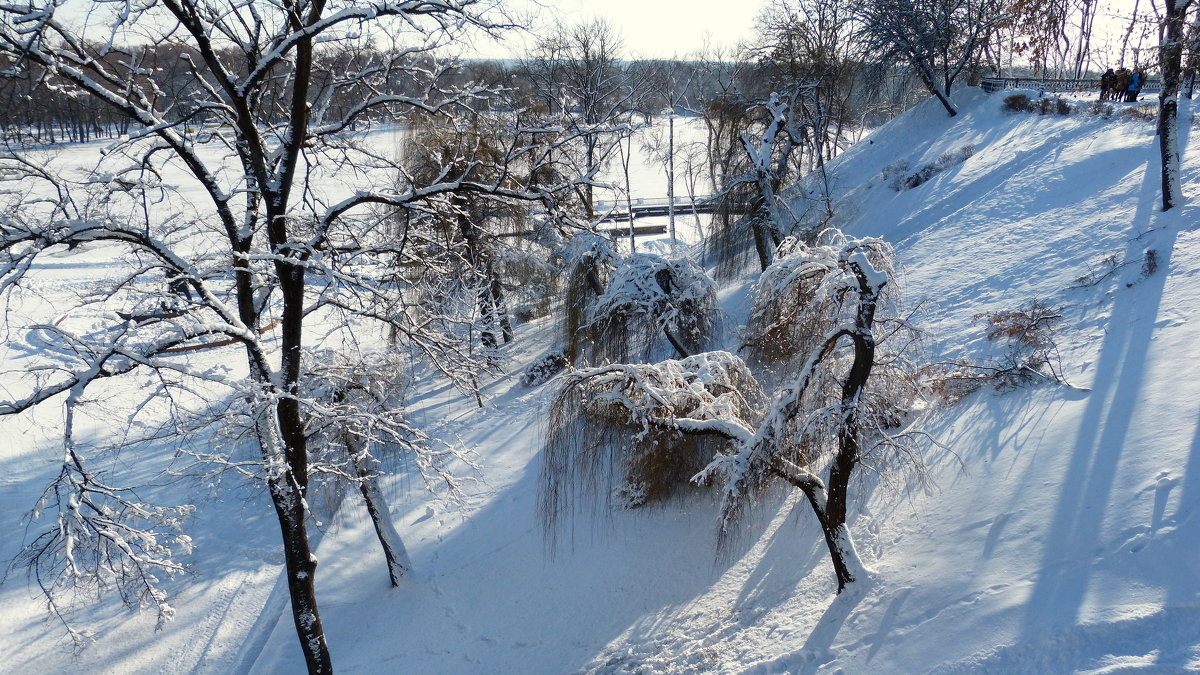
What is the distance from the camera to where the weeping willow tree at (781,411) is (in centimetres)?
708

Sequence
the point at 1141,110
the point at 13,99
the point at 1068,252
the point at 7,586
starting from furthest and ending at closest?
the point at 1141,110
the point at 1068,252
the point at 7,586
the point at 13,99

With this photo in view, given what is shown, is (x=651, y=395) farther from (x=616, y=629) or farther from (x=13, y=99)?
(x=13, y=99)

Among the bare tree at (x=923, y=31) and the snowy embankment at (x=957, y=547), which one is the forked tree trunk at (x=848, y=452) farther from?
the bare tree at (x=923, y=31)

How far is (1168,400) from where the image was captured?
7.40 m

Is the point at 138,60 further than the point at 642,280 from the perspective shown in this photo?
No

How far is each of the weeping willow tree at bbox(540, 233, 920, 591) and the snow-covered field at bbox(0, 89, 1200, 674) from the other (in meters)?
0.71

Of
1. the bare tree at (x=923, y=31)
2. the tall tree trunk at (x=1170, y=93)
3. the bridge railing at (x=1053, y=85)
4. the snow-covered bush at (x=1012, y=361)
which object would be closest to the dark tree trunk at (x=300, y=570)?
the snow-covered bush at (x=1012, y=361)

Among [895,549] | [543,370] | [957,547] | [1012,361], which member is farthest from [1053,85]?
[957,547]

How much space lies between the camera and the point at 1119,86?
20188 millimetres

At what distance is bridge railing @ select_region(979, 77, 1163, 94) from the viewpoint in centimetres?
2358

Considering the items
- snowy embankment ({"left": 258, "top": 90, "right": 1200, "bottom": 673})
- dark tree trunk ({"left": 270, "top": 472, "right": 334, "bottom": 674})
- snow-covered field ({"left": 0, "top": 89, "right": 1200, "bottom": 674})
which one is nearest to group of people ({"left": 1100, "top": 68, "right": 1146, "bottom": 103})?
snow-covered field ({"left": 0, "top": 89, "right": 1200, "bottom": 674})

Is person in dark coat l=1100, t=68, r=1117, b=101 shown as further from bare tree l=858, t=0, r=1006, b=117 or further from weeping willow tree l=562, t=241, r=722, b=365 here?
weeping willow tree l=562, t=241, r=722, b=365

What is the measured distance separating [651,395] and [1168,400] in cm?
530

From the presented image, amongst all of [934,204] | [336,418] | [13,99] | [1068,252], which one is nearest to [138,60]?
[13,99]
